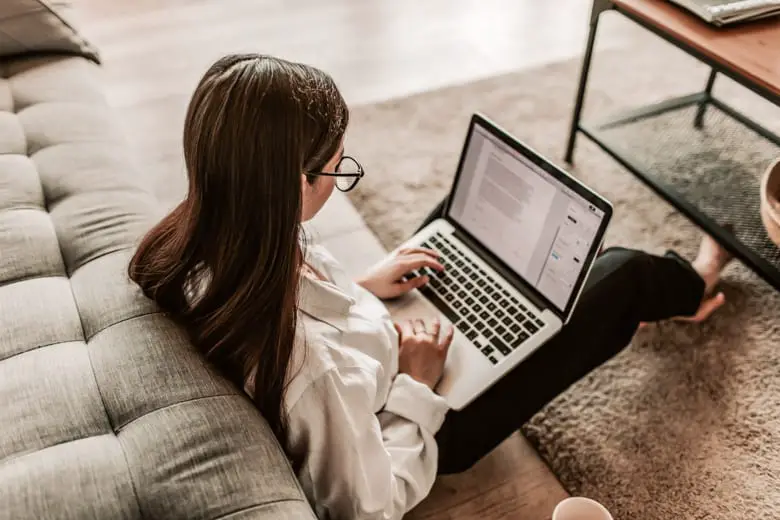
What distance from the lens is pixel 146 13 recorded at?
117 inches

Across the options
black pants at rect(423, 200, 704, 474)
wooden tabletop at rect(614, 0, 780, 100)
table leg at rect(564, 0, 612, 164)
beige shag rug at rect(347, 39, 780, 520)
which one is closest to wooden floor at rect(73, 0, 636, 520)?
beige shag rug at rect(347, 39, 780, 520)

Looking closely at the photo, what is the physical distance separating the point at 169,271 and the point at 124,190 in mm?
503

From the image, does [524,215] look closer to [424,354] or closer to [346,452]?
[424,354]

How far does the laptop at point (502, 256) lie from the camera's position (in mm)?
1142

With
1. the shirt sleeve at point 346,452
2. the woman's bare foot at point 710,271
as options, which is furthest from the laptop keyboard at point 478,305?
the woman's bare foot at point 710,271

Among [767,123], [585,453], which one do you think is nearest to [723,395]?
[585,453]

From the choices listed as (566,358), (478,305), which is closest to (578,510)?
(566,358)

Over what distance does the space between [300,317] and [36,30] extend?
3.97ft

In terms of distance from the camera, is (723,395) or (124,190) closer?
(124,190)

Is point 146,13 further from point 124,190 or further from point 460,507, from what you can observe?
point 460,507

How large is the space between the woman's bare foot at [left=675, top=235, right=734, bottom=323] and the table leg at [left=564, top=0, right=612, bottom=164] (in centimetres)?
52

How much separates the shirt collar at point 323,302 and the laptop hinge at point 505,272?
15.4 inches

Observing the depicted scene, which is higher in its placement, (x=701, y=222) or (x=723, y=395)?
(x=701, y=222)

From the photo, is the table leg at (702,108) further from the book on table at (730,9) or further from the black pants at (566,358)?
the black pants at (566,358)
